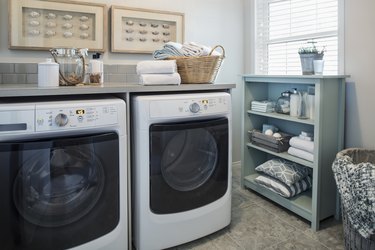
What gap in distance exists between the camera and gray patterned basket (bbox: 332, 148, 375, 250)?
1444mm

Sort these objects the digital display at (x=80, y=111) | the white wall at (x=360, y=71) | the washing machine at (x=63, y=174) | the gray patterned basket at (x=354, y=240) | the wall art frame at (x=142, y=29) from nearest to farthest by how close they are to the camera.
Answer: the washing machine at (x=63, y=174) < the digital display at (x=80, y=111) < the gray patterned basket at (x=354, y=240) < the white wall at (x=360, y=71) < the wall art frame at (x=142, y=29)

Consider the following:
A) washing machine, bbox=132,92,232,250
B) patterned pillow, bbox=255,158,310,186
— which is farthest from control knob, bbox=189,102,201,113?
patterned pillow, bbox=255,158,310,186

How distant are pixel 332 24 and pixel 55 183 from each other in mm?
2217

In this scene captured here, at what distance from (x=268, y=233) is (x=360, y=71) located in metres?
1.27

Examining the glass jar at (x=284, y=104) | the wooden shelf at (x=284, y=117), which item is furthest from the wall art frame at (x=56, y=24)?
the glass jar at (x=284, y=104)

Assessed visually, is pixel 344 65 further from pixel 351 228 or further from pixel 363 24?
pixel 351 228

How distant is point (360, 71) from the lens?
204cm

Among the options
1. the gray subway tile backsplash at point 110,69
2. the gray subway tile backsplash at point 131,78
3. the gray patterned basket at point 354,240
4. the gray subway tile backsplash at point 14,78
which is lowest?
the gray patterned basket at point 354,240

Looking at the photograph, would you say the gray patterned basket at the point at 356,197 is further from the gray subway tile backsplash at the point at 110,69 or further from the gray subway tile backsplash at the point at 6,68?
the gray subway tile backsplash at the point at 6,68

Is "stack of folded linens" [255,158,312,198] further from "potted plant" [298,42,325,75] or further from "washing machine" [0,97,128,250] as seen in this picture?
"washing machine" [0,97,128,250]

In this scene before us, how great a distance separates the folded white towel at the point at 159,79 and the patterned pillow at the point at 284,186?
113 centimetres

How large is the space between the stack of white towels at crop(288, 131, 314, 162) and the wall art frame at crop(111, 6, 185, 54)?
51.0 inches

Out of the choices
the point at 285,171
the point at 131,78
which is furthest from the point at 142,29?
the point at 285,171

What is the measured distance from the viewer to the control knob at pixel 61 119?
1336 mm
